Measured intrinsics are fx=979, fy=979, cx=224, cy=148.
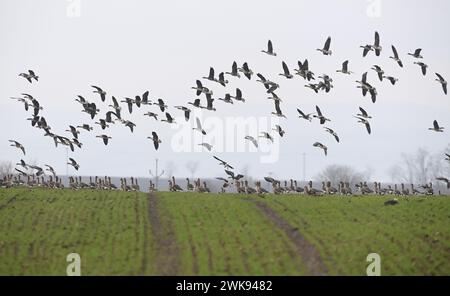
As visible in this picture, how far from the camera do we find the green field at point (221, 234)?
179 ft

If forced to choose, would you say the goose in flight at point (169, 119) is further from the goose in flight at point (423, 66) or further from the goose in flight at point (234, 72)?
the goose in flight at point (423, 66)

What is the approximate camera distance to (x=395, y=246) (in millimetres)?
57469

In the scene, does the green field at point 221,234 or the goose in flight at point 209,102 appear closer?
the green field at point 221,234

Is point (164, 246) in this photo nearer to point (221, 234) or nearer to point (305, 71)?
point (221, 234)

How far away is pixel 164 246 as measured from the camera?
58.1 meters

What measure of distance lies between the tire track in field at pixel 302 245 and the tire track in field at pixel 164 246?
22.6ft

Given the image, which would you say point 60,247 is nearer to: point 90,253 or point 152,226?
point 90,253

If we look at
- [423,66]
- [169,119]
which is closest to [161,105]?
[169,119]

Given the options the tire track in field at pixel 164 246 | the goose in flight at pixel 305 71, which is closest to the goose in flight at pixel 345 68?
the goose in flight at pixel 305 71

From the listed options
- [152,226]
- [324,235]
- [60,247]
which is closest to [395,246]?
[324,235]

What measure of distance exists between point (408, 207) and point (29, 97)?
107 ft

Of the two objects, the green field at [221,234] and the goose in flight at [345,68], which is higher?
the goose in flight at [345,68]
